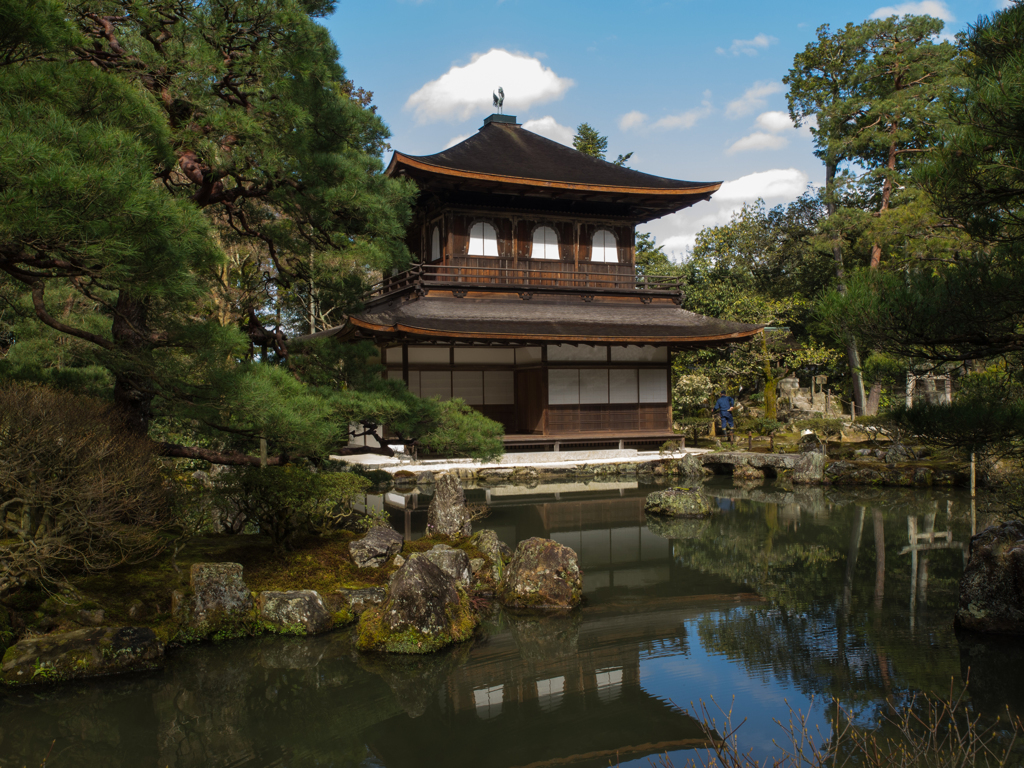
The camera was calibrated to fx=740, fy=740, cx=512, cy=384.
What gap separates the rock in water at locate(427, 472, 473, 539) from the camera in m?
8.66

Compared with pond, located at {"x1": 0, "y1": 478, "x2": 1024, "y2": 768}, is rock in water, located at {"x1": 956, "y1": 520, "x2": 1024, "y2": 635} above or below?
above

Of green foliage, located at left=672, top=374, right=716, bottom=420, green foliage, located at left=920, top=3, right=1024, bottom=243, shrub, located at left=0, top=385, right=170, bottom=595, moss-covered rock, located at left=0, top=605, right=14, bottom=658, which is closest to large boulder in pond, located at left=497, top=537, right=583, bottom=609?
shrub, located at left=0, top=385, right=170, bottom=595

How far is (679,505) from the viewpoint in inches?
460

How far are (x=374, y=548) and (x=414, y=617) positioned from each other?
1589 mm

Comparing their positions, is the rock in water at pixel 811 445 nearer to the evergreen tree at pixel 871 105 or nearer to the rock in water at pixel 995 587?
the evergreen tree at pixel 871 105

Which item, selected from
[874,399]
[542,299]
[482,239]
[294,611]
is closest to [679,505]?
[294,611]

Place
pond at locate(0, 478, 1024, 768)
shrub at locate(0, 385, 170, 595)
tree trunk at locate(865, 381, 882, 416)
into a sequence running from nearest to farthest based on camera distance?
pond at locate(0, 478, 1024, 768) → shrub at locate(0, 385, 170, 595) → tree trunk at locate(865, 381, 882, 416)

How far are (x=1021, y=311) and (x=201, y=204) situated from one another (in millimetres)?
6577

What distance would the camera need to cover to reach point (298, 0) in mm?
6547

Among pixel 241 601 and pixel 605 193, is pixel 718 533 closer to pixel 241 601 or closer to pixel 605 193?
pixel 241 601

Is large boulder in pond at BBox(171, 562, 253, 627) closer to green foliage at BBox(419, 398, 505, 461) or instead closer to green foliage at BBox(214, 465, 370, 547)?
green foliage at BBox(214, 465, 370, 547)

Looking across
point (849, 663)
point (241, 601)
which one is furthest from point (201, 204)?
point (849, 663)

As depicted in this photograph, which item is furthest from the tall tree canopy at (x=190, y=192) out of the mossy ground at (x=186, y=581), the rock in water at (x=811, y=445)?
the rock in water at (x=811, y=445)

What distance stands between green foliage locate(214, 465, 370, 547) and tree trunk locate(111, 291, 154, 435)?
3.19 ft
